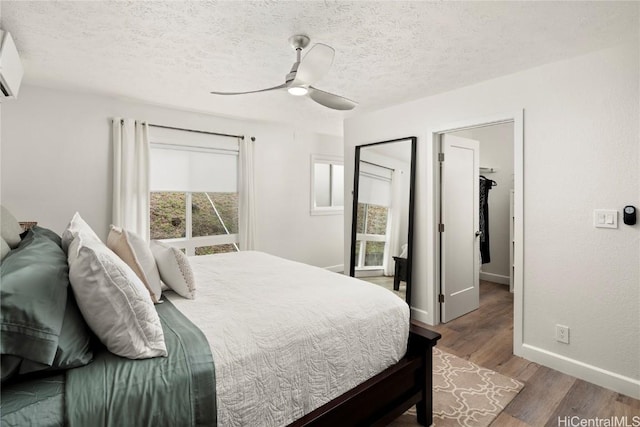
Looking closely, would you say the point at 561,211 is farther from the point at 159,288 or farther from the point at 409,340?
the point at 159,288

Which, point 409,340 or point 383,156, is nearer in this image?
point 409,340

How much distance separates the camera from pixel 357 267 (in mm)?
4164

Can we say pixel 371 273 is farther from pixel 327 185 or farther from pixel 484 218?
pixel 327 185

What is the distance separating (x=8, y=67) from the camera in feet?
7.09

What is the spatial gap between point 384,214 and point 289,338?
2642mm

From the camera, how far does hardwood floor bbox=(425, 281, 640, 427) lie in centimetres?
198

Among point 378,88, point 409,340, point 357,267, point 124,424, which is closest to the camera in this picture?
point 124,424

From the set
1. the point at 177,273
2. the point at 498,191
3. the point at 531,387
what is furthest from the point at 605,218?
the point at 498,191

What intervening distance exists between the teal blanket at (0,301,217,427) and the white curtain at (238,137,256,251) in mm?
3235

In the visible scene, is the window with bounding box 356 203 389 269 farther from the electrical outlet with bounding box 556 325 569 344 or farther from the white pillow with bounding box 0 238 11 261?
the white pillow with bounding box 0 238 11 261

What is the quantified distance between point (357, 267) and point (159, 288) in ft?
9.04

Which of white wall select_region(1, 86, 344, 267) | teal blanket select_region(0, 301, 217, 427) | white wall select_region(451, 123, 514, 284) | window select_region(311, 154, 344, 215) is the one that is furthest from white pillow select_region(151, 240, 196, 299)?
white wall select_region(451, 123, 514, 284)

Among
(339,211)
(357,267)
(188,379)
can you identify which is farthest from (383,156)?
(188,379)

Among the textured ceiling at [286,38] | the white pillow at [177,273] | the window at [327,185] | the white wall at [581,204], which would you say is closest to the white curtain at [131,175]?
the textured ceiling at [286,38]
